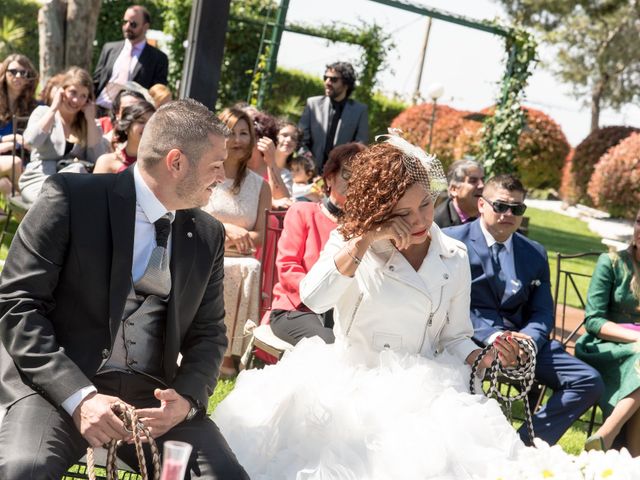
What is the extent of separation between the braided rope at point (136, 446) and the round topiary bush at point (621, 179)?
19181 millimetres

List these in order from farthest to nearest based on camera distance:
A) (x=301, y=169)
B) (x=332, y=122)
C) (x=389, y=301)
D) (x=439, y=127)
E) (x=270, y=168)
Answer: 1. (x=439, y=127)
2. (x=332, y=122)
3. (x=301, y=169)
4. (x=270, y=168)
5. (x=389, y=301)

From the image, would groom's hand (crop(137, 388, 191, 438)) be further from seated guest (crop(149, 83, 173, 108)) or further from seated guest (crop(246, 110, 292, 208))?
seated guest (crop(149, 83, 173, 108))

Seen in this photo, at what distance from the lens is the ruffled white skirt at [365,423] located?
3477 mm

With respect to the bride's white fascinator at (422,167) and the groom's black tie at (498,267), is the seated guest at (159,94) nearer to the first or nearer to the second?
the groom's black tie at (498,267)

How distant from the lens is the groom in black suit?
3.01 meters

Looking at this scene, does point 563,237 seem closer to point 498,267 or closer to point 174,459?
point 498,267

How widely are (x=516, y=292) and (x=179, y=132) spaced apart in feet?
9.70

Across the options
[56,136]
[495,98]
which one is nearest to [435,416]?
[56,136]

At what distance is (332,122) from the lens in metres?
10.9

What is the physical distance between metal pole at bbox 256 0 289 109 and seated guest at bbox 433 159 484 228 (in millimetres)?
Answer: 5595

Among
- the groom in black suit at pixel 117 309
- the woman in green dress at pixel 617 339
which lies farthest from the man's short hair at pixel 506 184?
the groom in black suit at pixel 117 309

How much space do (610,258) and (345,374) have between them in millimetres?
2537

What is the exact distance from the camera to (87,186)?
3.26 m

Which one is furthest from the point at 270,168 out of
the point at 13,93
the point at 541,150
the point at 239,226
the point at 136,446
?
the point at 541,150
